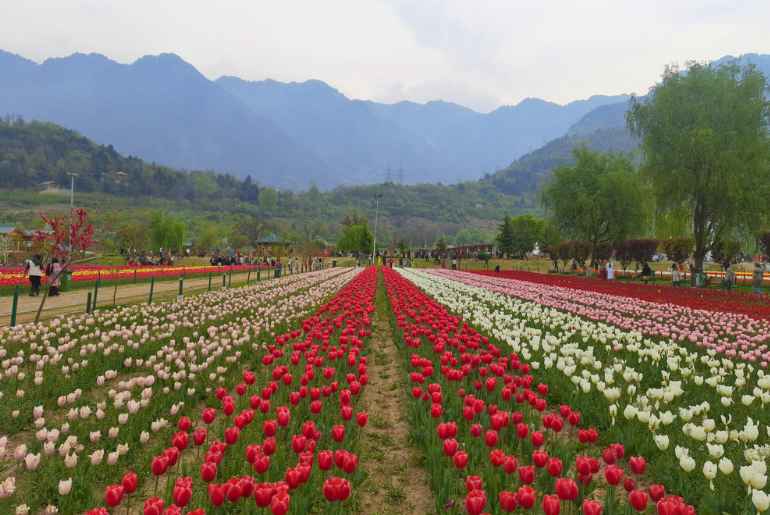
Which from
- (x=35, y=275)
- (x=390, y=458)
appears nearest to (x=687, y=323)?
(x=390, y=458)

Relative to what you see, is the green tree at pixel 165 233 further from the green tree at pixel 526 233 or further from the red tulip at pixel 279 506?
the red tulip at pixel 279 506

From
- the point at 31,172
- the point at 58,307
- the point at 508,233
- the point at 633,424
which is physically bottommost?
the point at 58,307

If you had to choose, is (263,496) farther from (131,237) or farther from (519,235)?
(519,235)

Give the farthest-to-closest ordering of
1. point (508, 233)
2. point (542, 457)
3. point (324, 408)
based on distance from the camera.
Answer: point (508, 233) → point (324, 408) → point (542, 457)

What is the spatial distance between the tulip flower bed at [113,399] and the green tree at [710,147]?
87.6ft

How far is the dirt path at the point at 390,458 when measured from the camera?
12.9 ft

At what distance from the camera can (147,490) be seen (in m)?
4.00

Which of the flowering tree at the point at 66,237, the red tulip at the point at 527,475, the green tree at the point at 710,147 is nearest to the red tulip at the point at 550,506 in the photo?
the red tulip at the point at 527,475

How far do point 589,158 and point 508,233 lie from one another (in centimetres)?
4882

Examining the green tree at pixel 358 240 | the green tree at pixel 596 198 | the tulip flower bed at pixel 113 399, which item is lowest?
the tulip flower bed at pixel 113 399

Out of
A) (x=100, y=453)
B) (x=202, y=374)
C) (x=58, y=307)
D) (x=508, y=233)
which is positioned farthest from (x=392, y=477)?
(x=508, y=233)

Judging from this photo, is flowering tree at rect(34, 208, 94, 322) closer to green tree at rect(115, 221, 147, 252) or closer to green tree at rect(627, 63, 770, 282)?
green tree at rect(627, 63, 770, 282)

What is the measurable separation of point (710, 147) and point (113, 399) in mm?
31884

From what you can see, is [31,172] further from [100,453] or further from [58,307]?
[100,453]
